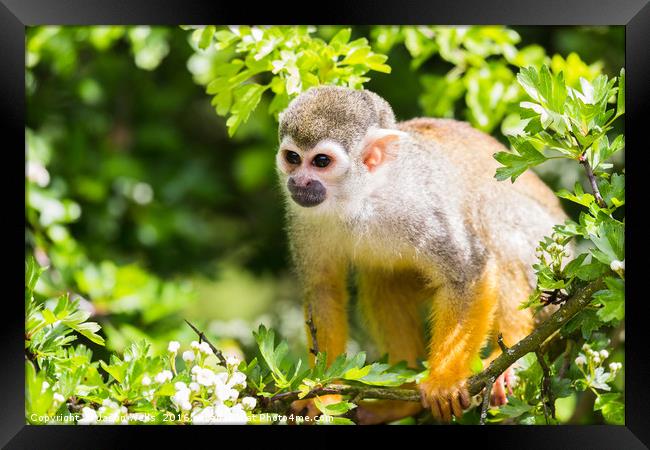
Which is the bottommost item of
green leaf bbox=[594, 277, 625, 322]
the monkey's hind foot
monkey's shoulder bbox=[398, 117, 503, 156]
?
the monkey's hind foot

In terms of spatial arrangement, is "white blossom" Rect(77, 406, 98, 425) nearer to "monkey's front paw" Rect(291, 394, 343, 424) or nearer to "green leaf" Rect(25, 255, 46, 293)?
"green leaf" Rect(25, 255, 46, 293)

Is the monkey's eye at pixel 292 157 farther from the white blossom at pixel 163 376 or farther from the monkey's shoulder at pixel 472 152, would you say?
the white blossom at pixel 163 376

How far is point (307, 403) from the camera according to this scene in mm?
3826

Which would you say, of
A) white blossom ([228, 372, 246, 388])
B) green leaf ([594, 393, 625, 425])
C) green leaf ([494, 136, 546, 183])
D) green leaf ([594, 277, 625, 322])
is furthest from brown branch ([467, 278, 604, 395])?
white blossom ([228, 372, 246, 388])

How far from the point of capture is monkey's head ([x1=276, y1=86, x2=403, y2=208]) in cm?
372

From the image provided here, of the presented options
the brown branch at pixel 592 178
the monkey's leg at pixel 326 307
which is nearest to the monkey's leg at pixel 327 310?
the monkey's leg at pixel 326 307

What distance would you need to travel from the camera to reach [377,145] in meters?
3.87

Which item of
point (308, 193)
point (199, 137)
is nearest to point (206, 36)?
point (308, 193)

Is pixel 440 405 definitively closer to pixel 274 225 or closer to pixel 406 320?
pixel 406 320

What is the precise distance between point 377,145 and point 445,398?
1187 millimetres

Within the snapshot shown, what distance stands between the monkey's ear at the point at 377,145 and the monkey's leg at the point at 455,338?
26.7 inches

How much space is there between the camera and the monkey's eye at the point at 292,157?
3.81 m

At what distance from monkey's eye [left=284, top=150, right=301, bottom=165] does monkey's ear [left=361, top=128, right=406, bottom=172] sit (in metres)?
0.30

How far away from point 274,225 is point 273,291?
1.59 meters
